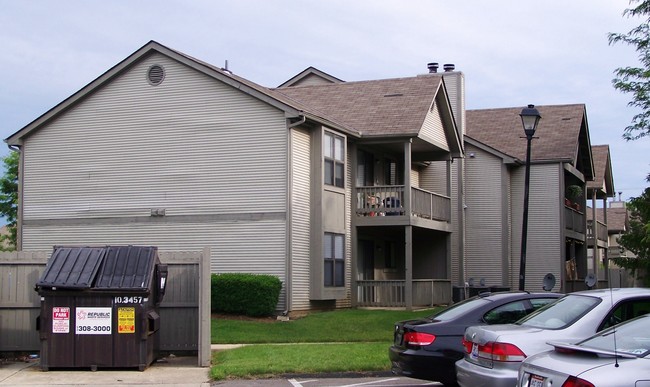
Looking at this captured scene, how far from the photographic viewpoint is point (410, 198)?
90.2 feet

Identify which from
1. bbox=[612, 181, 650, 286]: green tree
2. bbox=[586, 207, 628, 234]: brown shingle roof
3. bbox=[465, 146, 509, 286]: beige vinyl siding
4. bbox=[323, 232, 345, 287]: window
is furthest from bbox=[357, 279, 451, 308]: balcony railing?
bbox=[586, 207, 628, 234]: brown shingle roof

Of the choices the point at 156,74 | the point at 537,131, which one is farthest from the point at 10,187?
the point at 537,131

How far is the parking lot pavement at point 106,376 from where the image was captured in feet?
43.5

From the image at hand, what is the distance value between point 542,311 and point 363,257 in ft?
65.1

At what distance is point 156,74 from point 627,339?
836 inches

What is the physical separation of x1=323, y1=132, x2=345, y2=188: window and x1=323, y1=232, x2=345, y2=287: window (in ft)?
5.52

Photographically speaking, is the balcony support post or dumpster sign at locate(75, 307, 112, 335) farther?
the balcony support post

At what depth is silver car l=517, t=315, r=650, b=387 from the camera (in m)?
6.59

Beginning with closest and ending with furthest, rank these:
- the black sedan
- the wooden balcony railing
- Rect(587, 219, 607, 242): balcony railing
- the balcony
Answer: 1. the black sedan
2. the wooden balcony railing
3. the balcony
4. Rect(587, 219, 607, 242): balcony railing

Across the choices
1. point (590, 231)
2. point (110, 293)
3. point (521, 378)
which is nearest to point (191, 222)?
point (110, 293)

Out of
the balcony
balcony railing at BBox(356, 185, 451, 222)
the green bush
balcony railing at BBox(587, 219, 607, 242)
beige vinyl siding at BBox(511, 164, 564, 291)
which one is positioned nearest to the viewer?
the green bush

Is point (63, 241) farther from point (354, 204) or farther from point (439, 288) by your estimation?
point (439, 288)

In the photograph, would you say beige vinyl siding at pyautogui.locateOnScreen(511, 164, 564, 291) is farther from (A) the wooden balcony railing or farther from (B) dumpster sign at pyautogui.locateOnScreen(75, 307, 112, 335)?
(B) dumpster sign at pyautogui.locateOnScreen(75, 307, 112, 335)

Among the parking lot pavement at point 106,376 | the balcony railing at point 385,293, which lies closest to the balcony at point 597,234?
the balcony railing at point 385,293
